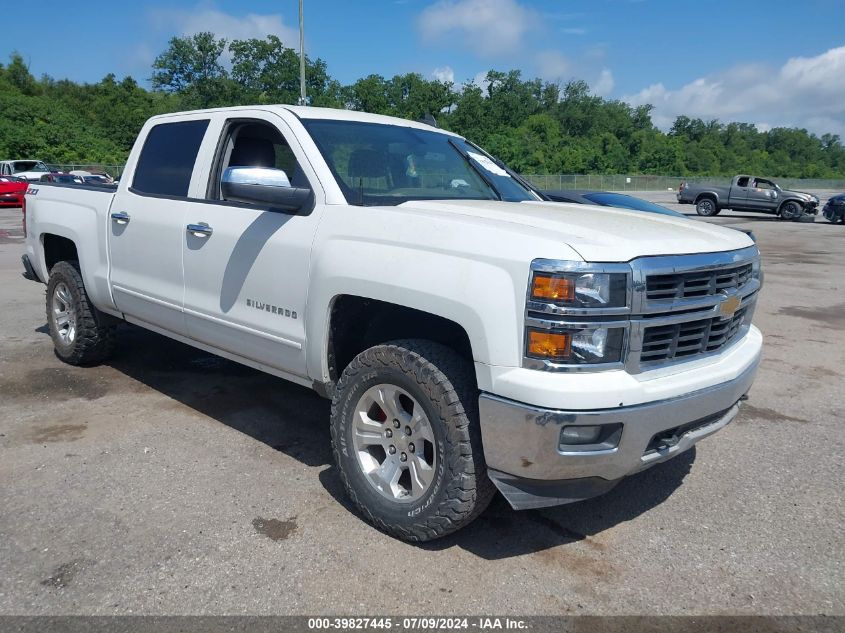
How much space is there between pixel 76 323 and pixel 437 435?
150 inches

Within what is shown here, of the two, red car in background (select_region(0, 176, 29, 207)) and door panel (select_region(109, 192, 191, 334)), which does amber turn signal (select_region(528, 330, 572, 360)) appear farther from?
red car in background (select_region(0, 176, 29, 207))

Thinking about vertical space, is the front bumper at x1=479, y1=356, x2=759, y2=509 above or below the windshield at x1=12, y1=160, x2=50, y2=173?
above

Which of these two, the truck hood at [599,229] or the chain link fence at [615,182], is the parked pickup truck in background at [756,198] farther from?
the truck hood at [599,229]

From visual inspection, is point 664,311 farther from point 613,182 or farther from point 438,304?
point 613,182

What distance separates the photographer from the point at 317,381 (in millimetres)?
3570

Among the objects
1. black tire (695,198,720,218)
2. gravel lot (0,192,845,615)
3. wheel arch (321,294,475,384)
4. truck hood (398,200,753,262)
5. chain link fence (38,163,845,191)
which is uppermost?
truck hood (398,200,753,262)

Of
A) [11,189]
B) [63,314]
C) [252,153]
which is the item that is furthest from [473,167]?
[11,189]

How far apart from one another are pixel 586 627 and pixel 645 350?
1084mm

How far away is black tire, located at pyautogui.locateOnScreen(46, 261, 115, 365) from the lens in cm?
541

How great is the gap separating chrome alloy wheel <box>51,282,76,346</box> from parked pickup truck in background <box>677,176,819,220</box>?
28.4m

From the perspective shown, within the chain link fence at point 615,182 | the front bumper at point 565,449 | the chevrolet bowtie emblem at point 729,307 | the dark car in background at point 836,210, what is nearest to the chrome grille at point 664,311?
the chevrolet bowtie emblem at point 729,307

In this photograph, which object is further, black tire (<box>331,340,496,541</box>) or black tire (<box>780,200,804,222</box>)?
black tire (<box>780,200,804,222</box>)

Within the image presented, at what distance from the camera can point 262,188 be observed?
3.37 m

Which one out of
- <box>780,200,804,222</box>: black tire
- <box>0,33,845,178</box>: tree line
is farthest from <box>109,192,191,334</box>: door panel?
<box>0,33,845,178</box>: tree line
